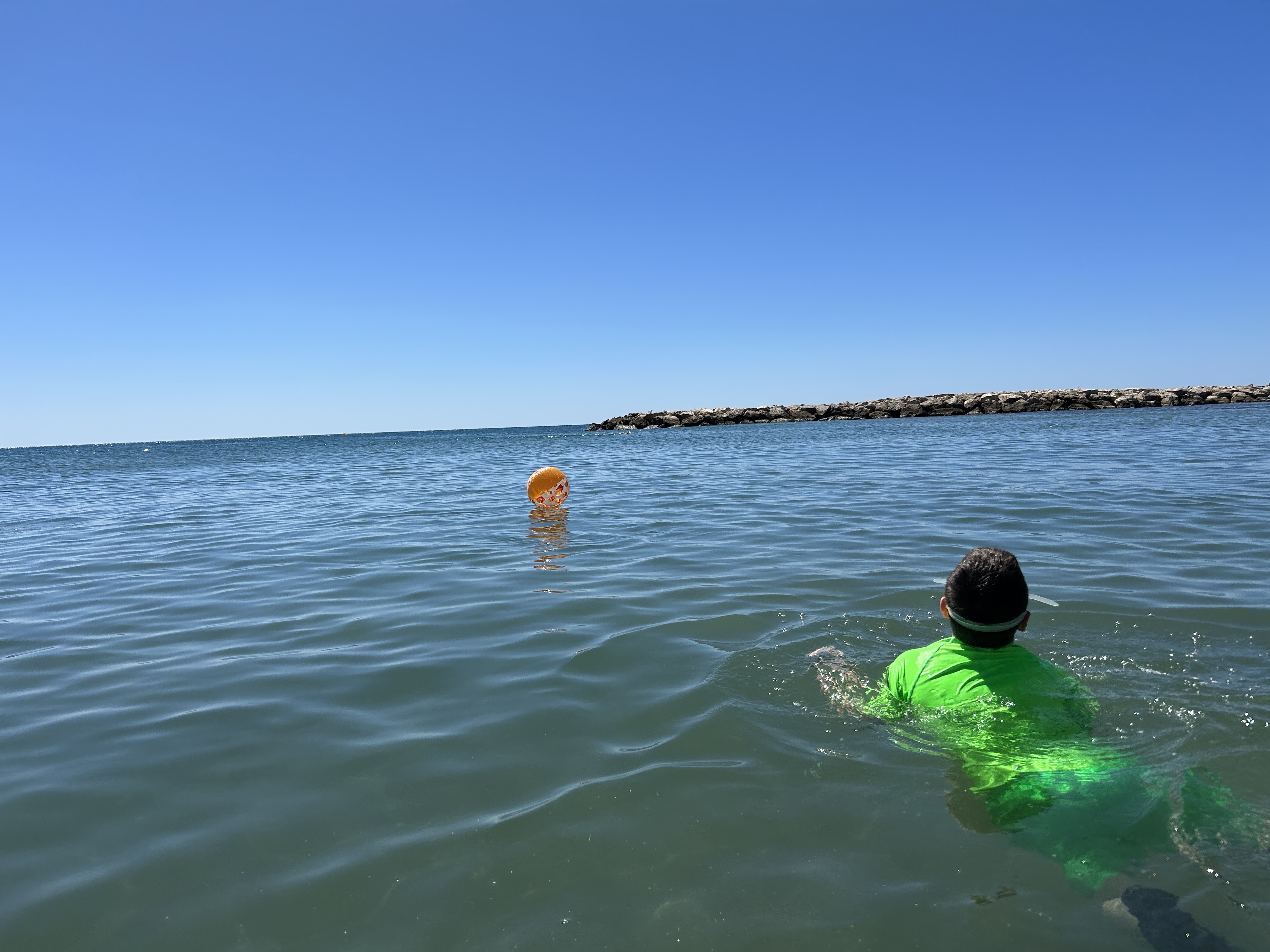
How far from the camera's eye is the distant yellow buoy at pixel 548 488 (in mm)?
12844

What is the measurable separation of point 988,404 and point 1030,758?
65.7 metres

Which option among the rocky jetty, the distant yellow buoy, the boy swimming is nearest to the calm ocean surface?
the boy swimming

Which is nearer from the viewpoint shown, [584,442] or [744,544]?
[744,544]

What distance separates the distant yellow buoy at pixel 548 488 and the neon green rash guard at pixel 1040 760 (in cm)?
919

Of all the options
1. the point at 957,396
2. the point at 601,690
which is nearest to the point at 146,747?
the point at 601,690

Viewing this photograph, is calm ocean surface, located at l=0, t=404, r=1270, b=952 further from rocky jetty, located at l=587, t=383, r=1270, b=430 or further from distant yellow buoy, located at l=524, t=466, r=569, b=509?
rocky jetty, located at l=587, t=383, r=1270, b=430

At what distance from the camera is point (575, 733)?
400 cm

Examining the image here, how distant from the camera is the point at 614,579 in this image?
7543 mm

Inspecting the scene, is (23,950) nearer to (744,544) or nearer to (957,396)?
(744,544)

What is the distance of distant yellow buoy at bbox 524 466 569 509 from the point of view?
42.1 ft

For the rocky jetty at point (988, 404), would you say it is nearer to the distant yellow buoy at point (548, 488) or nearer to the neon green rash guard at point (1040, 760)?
the distant yellow buoy at point (548, 488)

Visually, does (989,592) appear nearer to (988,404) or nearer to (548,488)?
(548,488)

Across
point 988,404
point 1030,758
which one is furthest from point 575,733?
point 988,404

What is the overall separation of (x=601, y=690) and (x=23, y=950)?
279 centimetres
